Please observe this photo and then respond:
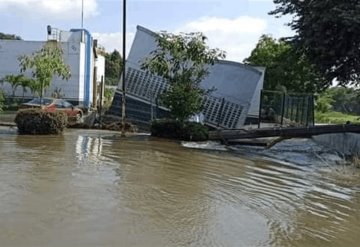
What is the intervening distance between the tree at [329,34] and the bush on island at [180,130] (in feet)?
16.1

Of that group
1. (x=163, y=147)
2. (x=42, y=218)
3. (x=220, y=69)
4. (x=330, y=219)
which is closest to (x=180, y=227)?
(x=42, y=218)

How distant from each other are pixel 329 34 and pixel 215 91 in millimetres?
12102

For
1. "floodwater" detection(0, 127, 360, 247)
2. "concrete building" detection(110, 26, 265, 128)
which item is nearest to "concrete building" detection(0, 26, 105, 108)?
"concrete building" detection(110, 26, 265, 128)

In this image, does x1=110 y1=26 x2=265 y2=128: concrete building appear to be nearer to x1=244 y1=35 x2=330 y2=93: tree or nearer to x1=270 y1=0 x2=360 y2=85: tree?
x1=244 y1=35 x2=330 y2=93: tree

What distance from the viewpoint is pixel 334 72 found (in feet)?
72.8

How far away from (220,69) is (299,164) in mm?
17253

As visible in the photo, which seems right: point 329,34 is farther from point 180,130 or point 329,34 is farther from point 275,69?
point 275,69

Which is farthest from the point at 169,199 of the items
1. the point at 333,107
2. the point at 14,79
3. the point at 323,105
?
the point at 333,107

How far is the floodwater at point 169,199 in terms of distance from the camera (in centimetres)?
699

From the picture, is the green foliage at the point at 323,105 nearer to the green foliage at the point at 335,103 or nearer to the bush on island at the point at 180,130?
the green foliage at the point at 335,103

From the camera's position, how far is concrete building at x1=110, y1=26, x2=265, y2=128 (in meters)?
31.2

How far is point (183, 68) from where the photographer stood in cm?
2367

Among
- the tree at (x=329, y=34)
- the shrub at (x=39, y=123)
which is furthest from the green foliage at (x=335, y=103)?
the shrub at (x=39, y=123)

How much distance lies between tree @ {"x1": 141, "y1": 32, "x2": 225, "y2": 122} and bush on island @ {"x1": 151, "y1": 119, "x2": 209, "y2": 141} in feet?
1.71
